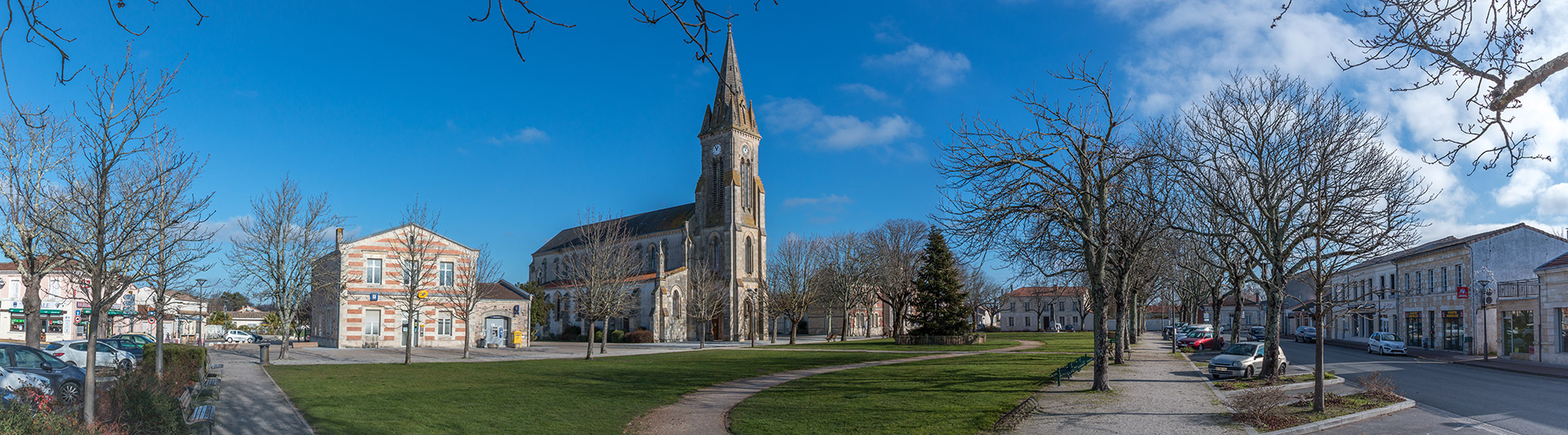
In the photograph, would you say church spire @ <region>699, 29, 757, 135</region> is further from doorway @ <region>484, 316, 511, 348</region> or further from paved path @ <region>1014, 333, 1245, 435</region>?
paved path @ <region>1014, 333, 1245, 435</region>

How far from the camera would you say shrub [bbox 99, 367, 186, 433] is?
10148 millimetres

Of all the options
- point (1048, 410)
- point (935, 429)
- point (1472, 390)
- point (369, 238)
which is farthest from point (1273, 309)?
point (369, 238)

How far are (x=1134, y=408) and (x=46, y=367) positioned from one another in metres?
21.9

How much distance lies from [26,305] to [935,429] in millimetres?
23337

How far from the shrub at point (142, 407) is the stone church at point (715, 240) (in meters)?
48.9

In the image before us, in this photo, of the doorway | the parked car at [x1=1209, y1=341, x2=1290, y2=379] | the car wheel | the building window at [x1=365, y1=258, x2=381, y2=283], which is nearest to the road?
the parked car at [x1=1209, y1=341, x2=1290, y2=379]

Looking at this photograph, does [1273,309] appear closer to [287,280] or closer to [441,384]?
[441,384]

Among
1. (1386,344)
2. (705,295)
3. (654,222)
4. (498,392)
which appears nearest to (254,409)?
(498,392)

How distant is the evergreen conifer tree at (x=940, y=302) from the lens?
163 feet

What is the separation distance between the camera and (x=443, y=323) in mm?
44562

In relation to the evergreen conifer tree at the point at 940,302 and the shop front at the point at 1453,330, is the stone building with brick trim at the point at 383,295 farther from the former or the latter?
the shop front at the point at 1453,330

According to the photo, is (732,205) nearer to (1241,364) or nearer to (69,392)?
(1241,364)

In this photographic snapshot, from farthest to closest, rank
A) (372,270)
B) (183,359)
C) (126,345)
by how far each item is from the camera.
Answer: (372,270)
(126,345)
(183,359)

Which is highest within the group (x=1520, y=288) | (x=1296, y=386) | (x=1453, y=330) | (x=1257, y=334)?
(x=1520, y=288)
